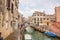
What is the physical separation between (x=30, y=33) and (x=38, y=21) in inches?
9.2

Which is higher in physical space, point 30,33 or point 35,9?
point 35,9

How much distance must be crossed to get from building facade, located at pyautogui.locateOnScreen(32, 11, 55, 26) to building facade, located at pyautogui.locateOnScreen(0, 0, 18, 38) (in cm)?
31

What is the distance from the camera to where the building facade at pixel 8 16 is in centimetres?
237

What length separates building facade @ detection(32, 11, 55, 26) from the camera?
240 cm

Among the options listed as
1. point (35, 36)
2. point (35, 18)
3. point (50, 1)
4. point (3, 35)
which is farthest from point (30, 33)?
point (50, 1)

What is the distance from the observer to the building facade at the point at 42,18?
2400 mm

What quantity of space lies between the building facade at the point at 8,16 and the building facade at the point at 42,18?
306 mm

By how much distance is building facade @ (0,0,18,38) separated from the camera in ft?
7.77

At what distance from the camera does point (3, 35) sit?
2357 mm

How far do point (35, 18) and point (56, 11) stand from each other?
36 cm

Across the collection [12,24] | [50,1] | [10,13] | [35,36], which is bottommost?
[35,36]

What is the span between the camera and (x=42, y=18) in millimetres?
2404

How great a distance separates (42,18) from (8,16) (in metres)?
0.54

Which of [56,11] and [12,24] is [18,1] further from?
[56,11]
